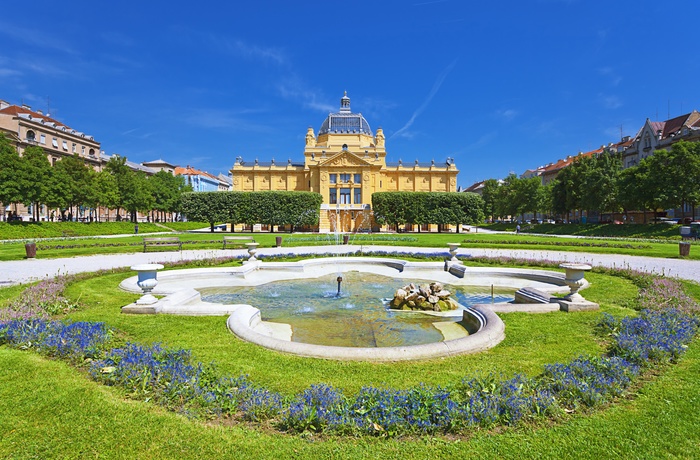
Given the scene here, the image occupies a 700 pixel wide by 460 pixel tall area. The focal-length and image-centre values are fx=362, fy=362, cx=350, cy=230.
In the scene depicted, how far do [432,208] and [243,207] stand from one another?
94.5 feet

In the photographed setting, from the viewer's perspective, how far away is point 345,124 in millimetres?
80062

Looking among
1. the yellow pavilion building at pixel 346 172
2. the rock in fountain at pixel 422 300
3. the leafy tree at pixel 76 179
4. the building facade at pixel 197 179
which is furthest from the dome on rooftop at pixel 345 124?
the rock in fountain at pixel 422 300

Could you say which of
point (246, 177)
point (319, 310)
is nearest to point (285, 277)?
point (319, 310)

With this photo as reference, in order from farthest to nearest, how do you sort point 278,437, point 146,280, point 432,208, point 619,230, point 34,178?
point 432,208 → point 619,230 → point 34,178 → point 146,280 → point 278,437

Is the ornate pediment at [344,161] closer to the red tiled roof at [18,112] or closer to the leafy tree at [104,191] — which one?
the leafy tree at [104,191]

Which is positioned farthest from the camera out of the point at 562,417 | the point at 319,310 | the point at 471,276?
the point at 471,276

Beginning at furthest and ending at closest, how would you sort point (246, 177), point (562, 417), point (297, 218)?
point (246, 177), point (297, 218), point (562, 417)

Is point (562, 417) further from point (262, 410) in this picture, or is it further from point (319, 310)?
point (319, 310)

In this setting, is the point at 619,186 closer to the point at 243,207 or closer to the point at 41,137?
the point at 243,207

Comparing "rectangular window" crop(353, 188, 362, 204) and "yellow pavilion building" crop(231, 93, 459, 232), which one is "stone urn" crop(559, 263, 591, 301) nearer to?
"yellow pavilion building" crop(231, 93, 459, 232)

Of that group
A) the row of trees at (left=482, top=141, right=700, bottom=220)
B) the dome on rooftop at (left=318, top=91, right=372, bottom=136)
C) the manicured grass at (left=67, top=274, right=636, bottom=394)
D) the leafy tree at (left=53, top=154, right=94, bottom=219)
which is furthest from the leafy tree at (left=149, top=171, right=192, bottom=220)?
the row of trees at (left=482, top=141, right=700, bottom=220)

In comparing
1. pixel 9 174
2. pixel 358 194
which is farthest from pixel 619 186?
pixel 9 174

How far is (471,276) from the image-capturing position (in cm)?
1545

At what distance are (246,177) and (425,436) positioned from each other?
76844mm
